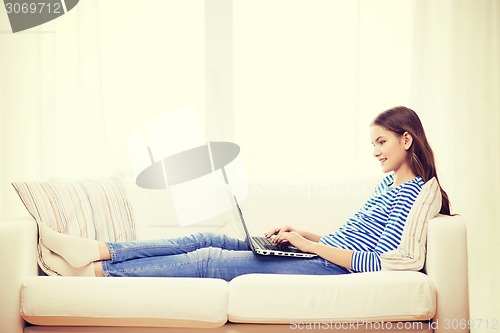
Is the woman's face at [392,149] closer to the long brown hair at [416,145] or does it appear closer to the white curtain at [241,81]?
the long brown hair at [416,145]

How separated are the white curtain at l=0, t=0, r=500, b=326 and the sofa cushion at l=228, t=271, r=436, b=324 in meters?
1.55

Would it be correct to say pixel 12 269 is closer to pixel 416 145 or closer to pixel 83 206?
pixel 83 206

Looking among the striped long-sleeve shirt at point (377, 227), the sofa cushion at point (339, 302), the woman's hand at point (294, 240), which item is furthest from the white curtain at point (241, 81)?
the sofa cushion at point (339, 302)

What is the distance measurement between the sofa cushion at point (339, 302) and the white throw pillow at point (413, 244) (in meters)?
0.09

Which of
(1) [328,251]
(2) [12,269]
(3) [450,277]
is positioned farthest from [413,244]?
(2) [12,269]

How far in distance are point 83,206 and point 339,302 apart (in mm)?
1097

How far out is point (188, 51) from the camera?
3621mm

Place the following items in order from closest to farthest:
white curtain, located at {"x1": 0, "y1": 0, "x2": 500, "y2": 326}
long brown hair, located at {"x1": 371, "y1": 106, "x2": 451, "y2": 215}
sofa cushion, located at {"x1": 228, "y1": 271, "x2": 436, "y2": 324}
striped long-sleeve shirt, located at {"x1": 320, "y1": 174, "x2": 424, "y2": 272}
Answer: sofa cushion, located at {"x1": 228, "y1": 271, "x2": 436, "y2": 324} → striped long-sleeve shirt, located at {"x1": 320, "y1": 174, "x2": 424, "y2": 272} → long brown hair, located at {"x1": 371, "y1": 106, "x2": 451, "y2": 215} → white curtain, located at {"x1": 0, "y1": 0, "x2": 500, "y2": 326}

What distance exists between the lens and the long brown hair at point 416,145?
223 centimetres

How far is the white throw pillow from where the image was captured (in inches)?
81.4

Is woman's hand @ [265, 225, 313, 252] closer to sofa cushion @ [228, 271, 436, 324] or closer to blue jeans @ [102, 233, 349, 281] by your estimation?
blue jeans @ [102, 233, 349, 281]

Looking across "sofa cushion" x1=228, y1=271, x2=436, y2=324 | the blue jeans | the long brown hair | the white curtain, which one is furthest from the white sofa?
the white curtain

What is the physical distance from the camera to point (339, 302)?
197cm

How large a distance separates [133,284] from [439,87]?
218 centimetres
